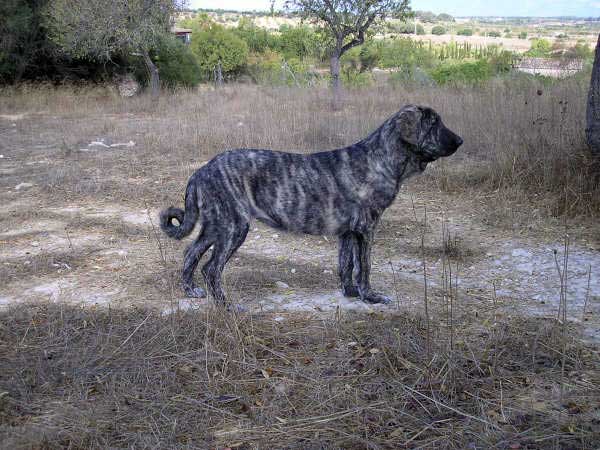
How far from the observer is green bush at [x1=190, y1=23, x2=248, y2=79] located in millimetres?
36844

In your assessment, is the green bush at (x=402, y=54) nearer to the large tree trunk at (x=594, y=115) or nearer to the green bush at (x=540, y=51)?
the green bush at (x=540, y=51)

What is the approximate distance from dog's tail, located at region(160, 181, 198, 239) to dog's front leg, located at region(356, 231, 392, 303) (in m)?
1.46

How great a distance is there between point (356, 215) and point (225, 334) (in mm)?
1603

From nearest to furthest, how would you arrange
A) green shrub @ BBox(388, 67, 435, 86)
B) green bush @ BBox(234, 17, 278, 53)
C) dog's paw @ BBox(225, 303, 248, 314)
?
dog's paw @ BBox(225, 303, 248, 314)
green shrub @ BBox(388, 67, 435, 86)
green bush @ BBox(234, 17, 278, 53)

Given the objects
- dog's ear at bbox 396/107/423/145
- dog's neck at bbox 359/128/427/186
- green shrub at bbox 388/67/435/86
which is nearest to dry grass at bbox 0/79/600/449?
dog's neck at bbox 359/128/427/186

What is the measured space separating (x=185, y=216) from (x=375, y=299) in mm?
1845

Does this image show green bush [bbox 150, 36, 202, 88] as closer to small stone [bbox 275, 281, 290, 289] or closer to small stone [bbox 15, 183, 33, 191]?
small stone [bbox 15, 183, 33, 191]

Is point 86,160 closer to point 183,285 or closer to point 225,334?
point 183,285

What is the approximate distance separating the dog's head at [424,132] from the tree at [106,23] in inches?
623

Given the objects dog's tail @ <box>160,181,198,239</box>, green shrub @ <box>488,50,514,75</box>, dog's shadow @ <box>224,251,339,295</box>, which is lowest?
dog's shadow @ <box>224,251,339,295</box>

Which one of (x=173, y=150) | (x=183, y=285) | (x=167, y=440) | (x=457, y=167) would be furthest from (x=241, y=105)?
(x=167, y=440)

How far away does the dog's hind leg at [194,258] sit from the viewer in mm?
5406

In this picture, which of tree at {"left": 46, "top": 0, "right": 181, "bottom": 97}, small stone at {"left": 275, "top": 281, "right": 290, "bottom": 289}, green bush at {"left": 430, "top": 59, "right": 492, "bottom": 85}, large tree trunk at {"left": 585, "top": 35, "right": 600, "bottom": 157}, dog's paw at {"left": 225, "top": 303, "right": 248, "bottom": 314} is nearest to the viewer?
dog's paw at {"left": 225, "top": 303, "right": 248, "bottom": 314}

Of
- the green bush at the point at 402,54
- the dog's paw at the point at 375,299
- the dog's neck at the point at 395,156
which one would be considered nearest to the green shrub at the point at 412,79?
the green bush at the point at 402,54
